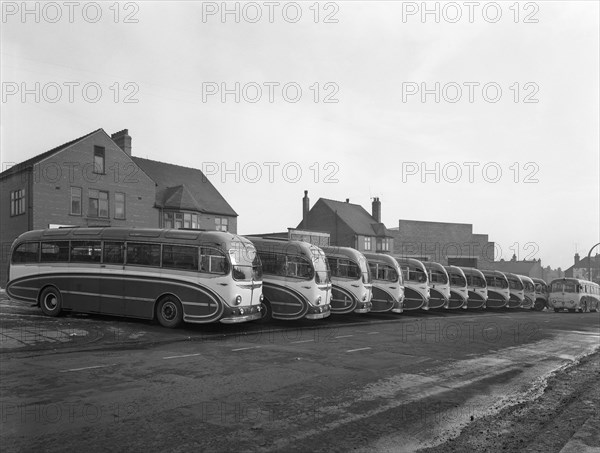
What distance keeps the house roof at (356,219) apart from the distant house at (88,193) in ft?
92.1

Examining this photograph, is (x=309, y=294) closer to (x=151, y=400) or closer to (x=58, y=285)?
(x=58, y=285)

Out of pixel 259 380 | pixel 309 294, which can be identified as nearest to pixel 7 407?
pixel 259 380

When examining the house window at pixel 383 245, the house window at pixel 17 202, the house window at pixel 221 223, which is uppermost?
the house window at pixel 17 202

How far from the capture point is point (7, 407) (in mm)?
6711

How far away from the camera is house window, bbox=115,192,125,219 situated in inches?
1474

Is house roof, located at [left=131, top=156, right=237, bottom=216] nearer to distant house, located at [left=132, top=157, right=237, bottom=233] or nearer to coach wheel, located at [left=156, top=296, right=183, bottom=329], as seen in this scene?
distant house, located at [left=132, top=157, right=237, bottom=233]

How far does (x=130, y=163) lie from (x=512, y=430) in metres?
36.1

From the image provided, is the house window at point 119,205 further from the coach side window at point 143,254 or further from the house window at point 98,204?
the coach side window at point 143,254

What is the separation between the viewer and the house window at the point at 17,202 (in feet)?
110

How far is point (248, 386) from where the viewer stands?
8195 mm

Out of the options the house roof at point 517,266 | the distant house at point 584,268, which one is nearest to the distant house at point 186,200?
the house roof at point 517,266

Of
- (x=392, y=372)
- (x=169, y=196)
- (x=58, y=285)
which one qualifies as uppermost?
(x=169, y=196)

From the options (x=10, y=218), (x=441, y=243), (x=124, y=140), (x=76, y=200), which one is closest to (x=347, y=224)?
(x=441, y=243)

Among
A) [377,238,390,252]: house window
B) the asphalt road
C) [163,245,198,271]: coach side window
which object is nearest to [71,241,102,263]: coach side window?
the asphalt road
